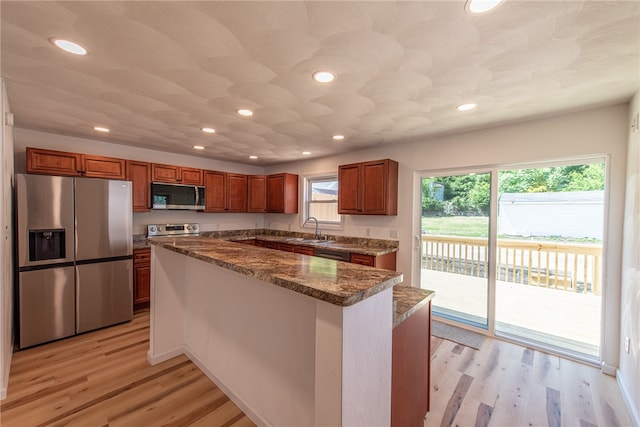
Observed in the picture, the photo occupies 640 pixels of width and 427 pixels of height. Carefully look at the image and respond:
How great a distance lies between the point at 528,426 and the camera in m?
1.76

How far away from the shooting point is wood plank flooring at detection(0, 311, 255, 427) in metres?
1.79

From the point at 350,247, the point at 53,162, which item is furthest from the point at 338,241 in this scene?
the point at 53,162

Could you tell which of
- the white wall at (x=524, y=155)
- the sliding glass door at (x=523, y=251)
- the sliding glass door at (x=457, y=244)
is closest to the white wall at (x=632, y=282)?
the white wall at (x=524, y=155)

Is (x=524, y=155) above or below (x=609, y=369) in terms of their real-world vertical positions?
above

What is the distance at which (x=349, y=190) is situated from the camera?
3996 mm

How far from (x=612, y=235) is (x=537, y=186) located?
811 mm

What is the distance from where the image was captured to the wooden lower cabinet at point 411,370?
1368 mm

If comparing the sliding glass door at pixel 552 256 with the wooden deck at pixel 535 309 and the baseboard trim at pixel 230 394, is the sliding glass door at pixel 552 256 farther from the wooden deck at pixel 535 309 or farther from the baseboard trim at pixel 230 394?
the baseboard trim at pixel 230 394

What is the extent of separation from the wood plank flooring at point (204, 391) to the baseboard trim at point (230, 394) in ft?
0.12

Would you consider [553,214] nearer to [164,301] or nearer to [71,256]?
[164,301]

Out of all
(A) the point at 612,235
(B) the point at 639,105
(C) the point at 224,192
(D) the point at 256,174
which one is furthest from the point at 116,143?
(A) the point at 612,235

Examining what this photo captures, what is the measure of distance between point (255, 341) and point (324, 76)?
6.27 ft

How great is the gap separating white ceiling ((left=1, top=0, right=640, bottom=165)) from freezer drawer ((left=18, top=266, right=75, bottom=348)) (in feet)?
5.65

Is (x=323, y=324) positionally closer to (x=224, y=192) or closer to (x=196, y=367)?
(x=196, y=367)
